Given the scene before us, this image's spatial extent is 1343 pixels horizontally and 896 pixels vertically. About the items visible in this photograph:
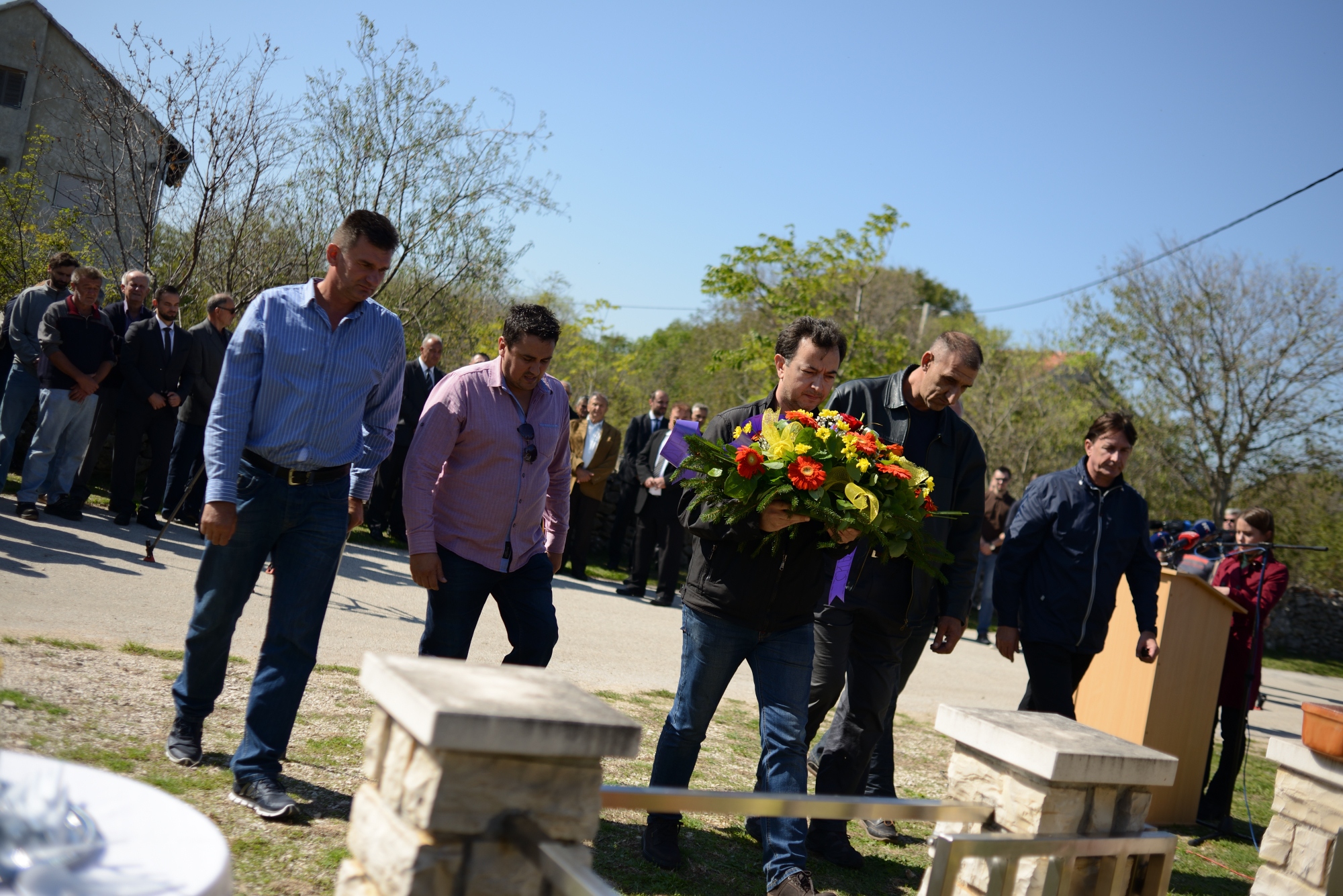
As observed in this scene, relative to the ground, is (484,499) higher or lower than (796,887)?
higher

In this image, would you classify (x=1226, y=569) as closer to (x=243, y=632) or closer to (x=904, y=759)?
(x=904, y=759)

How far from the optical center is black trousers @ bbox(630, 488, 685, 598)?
12.4 metres

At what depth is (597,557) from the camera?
54.6ft

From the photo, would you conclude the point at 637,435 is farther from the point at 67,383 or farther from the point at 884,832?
the point at 884,832

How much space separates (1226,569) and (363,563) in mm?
8084

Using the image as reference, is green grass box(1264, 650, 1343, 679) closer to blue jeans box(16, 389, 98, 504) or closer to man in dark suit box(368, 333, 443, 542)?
man in dark suit box(368, 333, 443, 542)

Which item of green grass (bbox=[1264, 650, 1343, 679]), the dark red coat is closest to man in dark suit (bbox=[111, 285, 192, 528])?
the dark red coat

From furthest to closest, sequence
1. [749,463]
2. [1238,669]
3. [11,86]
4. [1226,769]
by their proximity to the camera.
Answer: [11,86] < [1238,669] < [1226,769] < [749,463]

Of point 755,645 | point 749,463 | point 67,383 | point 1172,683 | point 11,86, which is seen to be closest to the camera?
point 749,463

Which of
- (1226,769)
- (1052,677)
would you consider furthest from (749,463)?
(1226,769)

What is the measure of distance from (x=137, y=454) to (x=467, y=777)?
362 inches

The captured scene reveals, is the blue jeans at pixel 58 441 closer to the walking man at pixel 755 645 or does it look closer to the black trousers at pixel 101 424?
the black trousers at pixel 101 424

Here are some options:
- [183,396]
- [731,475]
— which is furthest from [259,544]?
[183,396]

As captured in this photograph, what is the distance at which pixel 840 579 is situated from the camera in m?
4.95
